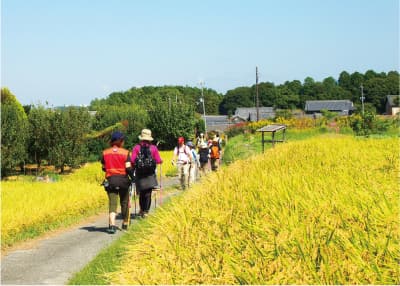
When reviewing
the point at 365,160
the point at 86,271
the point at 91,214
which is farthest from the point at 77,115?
the point at 86,271

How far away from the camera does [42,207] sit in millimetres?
10273

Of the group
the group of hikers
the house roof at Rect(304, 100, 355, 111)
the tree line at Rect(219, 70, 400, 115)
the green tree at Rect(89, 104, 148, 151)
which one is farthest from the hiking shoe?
the tree line at Rect(219, 70, 400, 115)

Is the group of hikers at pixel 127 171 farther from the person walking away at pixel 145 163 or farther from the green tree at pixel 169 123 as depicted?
the green tree at pixel 169 123

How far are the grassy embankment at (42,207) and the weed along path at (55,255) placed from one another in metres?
0.38

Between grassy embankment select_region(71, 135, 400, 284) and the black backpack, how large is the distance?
8.40ft

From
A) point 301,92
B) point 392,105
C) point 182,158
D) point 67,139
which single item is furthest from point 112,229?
point 301,92

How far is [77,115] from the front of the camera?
23.6 meters

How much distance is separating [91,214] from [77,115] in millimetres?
12677

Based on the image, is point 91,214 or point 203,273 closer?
point 203,273

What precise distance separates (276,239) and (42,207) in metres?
6.86

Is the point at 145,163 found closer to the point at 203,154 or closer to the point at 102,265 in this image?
the point at 102,265

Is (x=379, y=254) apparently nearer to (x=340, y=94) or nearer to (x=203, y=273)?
(x=203, y=273)

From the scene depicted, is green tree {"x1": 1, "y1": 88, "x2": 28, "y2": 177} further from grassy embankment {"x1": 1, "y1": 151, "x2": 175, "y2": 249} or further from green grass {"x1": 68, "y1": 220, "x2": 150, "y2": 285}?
green grass {"x1": 68, "y1": 220, "x2": 150, "y2": 285}

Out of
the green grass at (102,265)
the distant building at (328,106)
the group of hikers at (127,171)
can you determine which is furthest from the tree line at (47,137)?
the distant building at (328,106)
